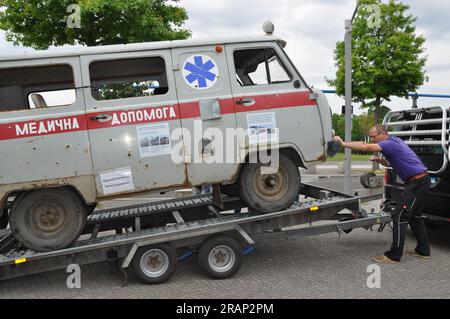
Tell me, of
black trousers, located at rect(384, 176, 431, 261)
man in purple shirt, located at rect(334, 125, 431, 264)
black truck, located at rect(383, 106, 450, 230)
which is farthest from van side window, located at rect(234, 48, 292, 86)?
black truck, located at rect(383, 106, 450, 230)

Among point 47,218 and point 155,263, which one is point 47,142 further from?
point 155,263

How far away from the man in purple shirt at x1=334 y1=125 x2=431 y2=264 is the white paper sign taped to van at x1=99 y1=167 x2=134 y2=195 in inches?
106

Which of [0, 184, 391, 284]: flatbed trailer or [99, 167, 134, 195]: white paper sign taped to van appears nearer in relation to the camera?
[0, 184, 391, 284]: flatbed trailer

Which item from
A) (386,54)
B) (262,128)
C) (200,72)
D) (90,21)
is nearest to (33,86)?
(200,72)

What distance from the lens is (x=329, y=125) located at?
18.2 ft

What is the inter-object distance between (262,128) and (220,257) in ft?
5.52

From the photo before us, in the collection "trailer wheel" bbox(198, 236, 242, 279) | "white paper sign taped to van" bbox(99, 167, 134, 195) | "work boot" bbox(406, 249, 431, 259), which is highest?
"white paper sign taped to van" bbox(99, 167, 134, 195)

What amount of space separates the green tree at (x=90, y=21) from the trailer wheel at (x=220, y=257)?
31.2 ft

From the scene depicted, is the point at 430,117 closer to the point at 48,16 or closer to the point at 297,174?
the point at 297,174

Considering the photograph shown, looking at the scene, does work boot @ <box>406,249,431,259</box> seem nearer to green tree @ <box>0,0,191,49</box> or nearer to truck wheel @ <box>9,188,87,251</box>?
truck wheel @ <box>9,188,87,251</box>

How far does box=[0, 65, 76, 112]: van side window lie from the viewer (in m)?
5.38

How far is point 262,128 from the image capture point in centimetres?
530
